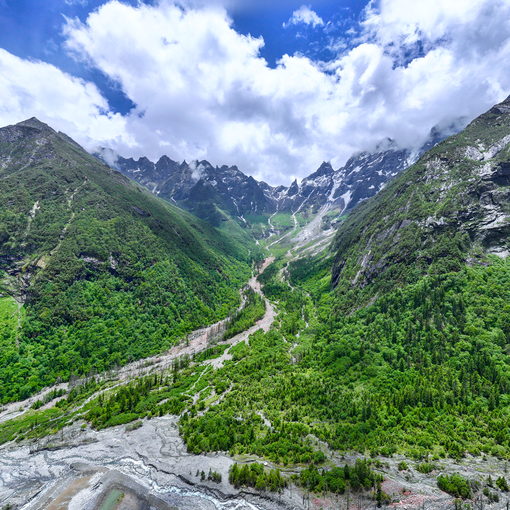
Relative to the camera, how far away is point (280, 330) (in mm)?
152125

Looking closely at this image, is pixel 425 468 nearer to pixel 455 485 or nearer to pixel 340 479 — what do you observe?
pixel 455 485

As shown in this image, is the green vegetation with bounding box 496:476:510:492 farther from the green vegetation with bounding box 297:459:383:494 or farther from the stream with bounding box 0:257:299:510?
the stream with bounding box 0:257:299:510

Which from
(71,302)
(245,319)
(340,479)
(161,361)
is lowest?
(340,479)

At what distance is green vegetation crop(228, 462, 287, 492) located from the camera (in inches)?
2152

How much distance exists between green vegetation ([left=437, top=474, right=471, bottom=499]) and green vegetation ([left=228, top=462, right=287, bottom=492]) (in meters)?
29.4

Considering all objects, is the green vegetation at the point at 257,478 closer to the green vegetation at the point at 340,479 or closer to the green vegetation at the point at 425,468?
the green vegetation at the point at 340,479

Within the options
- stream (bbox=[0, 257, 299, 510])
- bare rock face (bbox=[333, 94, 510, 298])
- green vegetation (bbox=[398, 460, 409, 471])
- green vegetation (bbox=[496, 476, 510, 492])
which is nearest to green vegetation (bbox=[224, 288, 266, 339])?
bare rock face (bbox=[333, 94, 510, 298])

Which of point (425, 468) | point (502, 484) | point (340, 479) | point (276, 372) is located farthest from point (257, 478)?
point (276, 372)

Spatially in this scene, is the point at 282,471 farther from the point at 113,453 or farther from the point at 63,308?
the point at 63,308

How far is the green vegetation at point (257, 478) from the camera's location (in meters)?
54.7

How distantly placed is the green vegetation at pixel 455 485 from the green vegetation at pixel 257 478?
2940 centimetres

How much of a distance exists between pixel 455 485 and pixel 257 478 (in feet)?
121

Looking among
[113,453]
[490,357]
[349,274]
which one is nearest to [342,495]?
[113,453]

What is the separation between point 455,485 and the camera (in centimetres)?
5019
